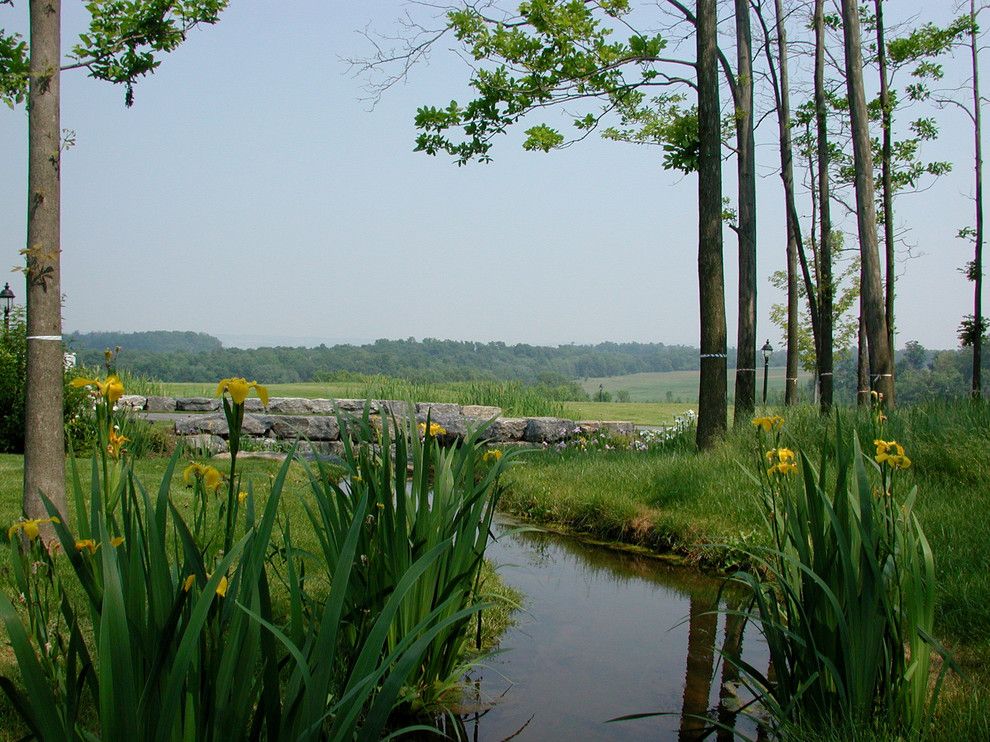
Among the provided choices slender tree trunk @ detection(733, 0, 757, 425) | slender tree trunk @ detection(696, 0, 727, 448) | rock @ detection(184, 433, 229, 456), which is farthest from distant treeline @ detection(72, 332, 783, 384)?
slender tree trunk @ detection(696, 0, 727, 448)

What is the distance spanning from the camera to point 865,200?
33.5ft

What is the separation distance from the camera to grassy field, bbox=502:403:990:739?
13.5ft

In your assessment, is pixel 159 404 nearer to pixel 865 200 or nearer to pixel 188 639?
pixel 865 200

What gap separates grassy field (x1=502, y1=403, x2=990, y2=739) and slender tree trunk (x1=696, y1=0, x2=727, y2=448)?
38 cm

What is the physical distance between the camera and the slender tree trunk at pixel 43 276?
15.0ft

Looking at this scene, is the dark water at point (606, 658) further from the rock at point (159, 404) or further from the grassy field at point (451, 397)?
the rock at point (159, 404)

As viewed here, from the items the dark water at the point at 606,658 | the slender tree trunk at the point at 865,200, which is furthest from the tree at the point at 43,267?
the slender tree trunk at the point at 865,200

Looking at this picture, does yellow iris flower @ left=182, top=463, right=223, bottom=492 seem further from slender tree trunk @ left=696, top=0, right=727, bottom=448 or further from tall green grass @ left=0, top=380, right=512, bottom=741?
slender tree trunk @ left=696, top=0, right=727, bottom=448

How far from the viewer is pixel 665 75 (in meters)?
8.99

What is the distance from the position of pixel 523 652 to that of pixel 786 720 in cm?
174

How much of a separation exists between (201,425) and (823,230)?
9634 mm

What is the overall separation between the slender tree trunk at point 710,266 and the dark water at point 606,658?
2.98 meters

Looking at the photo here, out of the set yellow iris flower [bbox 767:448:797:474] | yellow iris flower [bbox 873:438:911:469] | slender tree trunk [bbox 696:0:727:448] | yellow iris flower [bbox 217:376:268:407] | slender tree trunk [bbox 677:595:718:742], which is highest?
slender tree trunk [bbox 696:0:727:448]

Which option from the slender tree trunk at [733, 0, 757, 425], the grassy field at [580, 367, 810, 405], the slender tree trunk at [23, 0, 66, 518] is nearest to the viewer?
the slender tree trunk at [23, 0, 66, 518]
